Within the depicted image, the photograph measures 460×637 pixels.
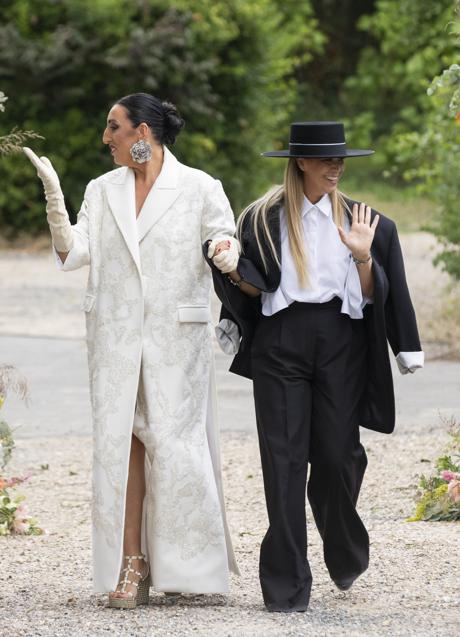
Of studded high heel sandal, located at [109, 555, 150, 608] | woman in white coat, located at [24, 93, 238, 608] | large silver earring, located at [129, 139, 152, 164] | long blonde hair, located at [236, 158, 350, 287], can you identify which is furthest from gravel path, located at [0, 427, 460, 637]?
large silver earring, located at [129, 139, 152, 164]

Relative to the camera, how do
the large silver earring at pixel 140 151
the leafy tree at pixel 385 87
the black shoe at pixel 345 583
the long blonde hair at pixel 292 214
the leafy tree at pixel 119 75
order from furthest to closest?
the leafy tree at pixel 385 87 → the leafy tree at pixel 119 75 → the black shoe at pixel 345 583 → the large silver earring at pixel 140 151 → the long blonde hair at pixel 292 214

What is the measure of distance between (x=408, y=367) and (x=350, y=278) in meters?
0.33

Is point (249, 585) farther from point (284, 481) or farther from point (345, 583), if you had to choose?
point (284, 481)

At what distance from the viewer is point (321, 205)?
450cm

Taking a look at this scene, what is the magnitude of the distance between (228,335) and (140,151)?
0.64 meters

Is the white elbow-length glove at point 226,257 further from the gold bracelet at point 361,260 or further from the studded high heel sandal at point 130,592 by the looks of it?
the studded high heel sandal at point 130,592

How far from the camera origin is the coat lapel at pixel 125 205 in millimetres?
4457

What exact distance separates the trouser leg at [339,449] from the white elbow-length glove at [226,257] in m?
0.38

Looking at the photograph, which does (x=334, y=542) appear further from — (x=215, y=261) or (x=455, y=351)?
(x=455, y=351)

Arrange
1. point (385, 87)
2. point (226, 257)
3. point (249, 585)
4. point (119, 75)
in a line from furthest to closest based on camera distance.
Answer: point (385, 87) < point (119, 75) < point (249, 585) < point (226, 257)

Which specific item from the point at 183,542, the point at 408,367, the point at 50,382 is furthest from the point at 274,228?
the point at 50,382

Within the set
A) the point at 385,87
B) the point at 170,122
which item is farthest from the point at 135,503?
the point at 385,87

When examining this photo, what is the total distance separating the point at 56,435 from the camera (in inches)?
324

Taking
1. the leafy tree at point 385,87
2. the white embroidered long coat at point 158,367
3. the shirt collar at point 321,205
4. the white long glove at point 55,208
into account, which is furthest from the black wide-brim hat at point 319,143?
the leafy tree at point 385,87
